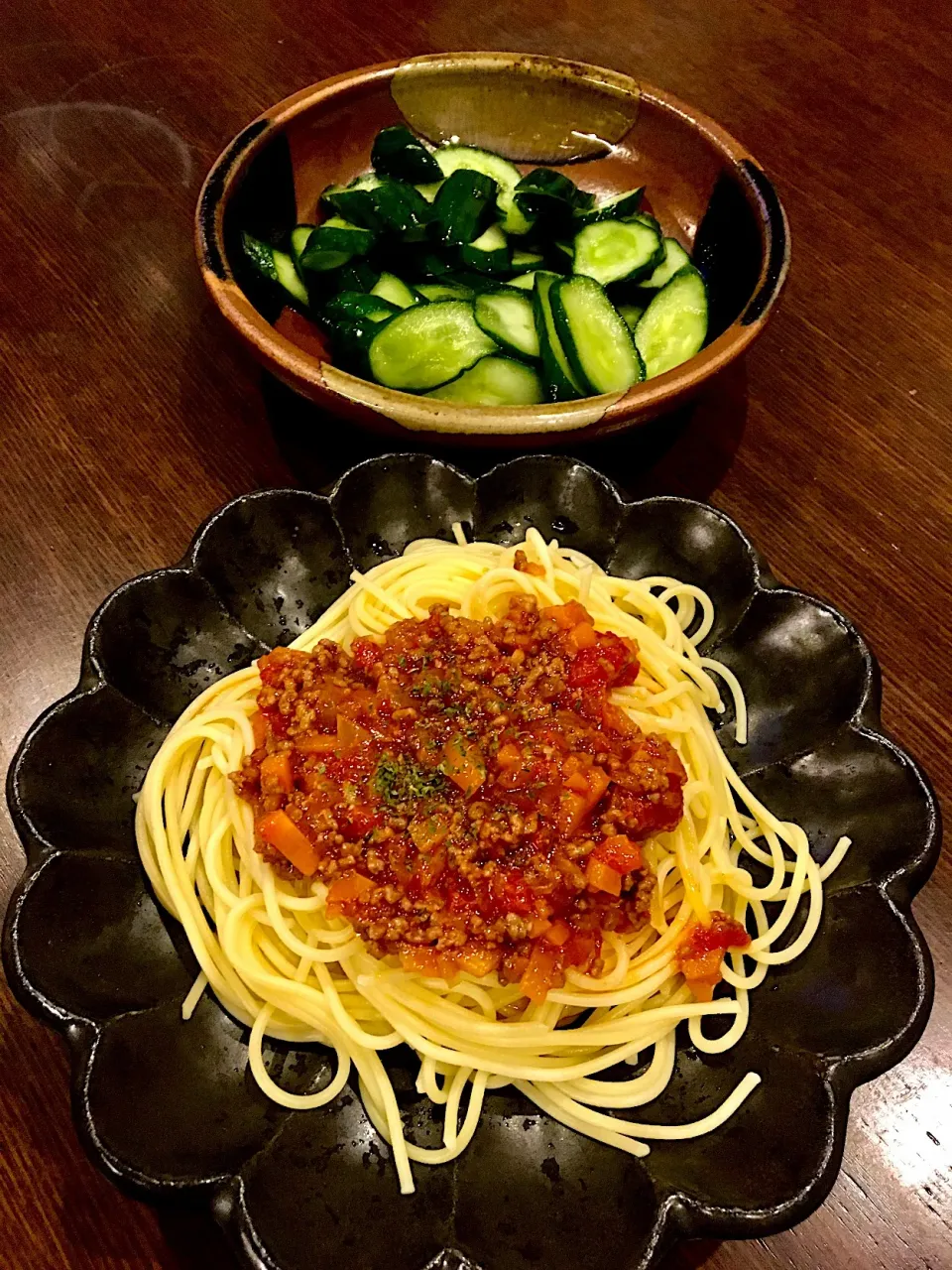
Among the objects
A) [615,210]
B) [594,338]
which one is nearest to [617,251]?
[615,210]

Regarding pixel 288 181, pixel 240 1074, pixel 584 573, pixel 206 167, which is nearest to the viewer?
pixel 240 1074

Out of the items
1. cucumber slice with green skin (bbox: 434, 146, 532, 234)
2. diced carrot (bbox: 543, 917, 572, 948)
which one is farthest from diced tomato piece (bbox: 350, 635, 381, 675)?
cucumber slice with green skin (bbox: 434, 146, 532, 234)

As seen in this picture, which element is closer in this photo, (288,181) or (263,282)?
(263,282)

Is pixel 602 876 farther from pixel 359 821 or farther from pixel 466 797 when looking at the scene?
pixel 359 821

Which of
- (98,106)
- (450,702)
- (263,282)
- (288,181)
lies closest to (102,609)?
(450,702)

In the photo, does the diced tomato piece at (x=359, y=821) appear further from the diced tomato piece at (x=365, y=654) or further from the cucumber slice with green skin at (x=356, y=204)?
the cucumber slice with green skin at (x=356, y=204)

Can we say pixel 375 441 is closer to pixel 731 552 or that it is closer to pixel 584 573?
pixel 584 573

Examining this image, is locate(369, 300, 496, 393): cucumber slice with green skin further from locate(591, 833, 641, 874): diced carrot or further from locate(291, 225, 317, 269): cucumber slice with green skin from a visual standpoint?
locate(591, 833, 641, 874): diced carrot
